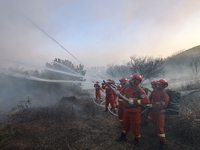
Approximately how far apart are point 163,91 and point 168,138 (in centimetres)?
189

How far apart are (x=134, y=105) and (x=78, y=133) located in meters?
2.48

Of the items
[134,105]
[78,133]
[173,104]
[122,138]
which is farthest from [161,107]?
[78,133]

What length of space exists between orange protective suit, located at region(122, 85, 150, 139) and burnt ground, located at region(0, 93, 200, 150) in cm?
62

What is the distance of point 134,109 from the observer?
193 inches

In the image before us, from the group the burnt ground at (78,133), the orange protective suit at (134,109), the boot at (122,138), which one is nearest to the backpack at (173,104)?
the orange protective suit at (134,109)

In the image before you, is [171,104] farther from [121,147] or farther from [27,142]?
[27,142]

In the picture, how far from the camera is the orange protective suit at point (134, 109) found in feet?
15.9

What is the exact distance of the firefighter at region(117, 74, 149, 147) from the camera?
485cm

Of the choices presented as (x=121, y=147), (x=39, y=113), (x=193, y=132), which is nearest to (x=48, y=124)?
(x=39, y=113)

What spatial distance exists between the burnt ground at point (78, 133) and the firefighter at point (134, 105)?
0.54 metres

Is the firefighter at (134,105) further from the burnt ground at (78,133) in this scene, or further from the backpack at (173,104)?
the backpack at (173,104)

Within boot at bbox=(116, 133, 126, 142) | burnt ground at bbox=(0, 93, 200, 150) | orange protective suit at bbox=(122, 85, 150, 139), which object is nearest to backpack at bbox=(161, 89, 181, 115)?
orange protective suit at bbox=(122, 85, 150, 139)

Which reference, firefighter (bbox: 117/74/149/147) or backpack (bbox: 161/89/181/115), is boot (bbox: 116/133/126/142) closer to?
firefighter (bbox: 117/74/149/147)

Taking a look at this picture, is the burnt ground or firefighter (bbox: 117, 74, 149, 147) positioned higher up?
firefighter (bbox: 117, 74, 149, 147)
